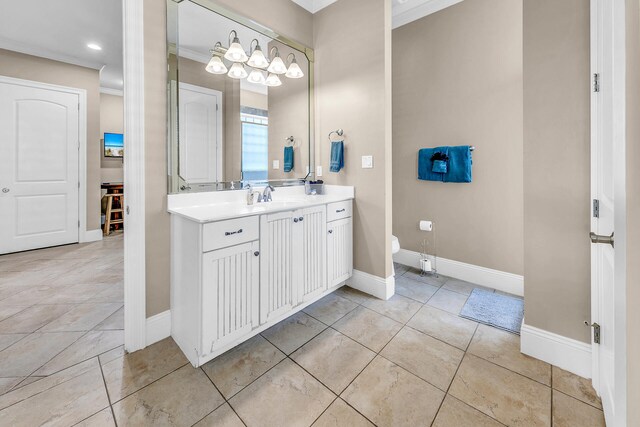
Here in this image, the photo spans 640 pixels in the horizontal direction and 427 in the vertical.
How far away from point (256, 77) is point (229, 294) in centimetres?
186

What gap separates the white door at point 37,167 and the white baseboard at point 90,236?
8 cm

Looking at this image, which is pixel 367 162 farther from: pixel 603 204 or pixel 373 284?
pixel 603 204

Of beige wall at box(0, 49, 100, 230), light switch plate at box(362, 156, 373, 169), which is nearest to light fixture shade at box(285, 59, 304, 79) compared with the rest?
light switch plate at box(362, 156, 373, 169)

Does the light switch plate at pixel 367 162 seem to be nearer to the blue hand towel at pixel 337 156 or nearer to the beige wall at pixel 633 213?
the blue hand towel at pixel 337 156

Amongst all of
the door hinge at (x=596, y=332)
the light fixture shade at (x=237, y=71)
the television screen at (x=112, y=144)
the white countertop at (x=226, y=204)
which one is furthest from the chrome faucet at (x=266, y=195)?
the television screen at (x=112, y=144)

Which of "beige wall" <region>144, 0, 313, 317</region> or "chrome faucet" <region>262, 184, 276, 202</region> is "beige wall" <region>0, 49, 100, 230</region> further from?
"chrome faucet" <region>262, 184, 276, 202</region>

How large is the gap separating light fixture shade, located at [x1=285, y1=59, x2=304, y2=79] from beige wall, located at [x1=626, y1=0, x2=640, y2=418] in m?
2.44

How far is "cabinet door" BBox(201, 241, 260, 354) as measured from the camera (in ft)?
4.93

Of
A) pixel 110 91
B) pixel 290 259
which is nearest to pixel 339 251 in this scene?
pixel 290 259

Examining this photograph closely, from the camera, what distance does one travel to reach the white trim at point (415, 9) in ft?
9.02

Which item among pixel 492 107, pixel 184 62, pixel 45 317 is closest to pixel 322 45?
pixel 184 62

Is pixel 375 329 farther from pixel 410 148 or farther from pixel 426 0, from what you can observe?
pixel 426 0

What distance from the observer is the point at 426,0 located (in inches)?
109

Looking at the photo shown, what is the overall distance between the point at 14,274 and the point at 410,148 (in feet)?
14.9
